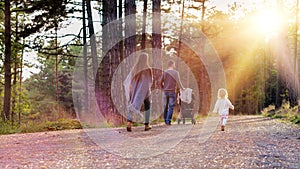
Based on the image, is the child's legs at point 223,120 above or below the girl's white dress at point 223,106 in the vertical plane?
below

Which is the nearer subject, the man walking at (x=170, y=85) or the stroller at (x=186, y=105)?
the man walking at (x=170, y=85)

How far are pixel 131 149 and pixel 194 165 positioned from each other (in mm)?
1750

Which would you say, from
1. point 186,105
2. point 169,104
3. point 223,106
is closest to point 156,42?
point 186,105

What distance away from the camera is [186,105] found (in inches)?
602

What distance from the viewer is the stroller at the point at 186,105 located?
1487 centimetres

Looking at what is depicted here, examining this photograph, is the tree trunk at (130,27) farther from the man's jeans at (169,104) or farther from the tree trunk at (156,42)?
the tree trunk at (156,42)

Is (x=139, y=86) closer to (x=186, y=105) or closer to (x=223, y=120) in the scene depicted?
(x=223, y=120)

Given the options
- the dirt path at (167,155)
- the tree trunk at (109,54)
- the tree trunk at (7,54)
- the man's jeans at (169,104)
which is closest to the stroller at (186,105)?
the man's jeans at (169,104)

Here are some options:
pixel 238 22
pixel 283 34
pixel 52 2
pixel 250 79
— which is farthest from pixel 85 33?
pixel 250 79

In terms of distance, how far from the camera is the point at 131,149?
21.4 feet

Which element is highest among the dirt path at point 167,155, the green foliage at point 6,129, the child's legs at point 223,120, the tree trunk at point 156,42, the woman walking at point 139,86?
the tree trunk at point 156,42

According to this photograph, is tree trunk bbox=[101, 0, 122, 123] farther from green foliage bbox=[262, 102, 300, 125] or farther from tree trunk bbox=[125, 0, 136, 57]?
green foliage bbox=[262, 102, 300, 125]

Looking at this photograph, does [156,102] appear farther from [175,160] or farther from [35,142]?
[175,160]

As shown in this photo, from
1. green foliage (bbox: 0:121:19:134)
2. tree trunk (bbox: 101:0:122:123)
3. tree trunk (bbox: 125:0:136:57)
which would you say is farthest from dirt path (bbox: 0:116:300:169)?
tree trunk (bbox: 125:0:136:57)
